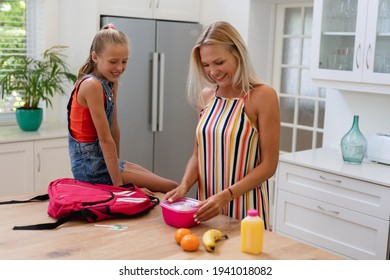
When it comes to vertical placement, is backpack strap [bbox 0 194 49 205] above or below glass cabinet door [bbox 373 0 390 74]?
below

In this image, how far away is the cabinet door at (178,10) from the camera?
4.21m

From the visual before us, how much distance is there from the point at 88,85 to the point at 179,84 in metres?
2.17

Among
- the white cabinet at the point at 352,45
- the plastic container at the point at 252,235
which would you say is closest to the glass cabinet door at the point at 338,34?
the white cabinet at the point at 352,45

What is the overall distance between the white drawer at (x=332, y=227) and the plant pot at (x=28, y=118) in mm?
1818

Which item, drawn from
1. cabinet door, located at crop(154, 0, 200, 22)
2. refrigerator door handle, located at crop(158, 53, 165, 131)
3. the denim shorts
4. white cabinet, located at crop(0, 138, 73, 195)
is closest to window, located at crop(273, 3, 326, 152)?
cabinet door, located at crop(154, 0, 200, 22)

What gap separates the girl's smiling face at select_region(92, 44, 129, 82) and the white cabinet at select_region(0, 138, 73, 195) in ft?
5.22

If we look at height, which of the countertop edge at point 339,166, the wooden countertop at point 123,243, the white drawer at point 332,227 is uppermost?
the countertop edge at point 339,166

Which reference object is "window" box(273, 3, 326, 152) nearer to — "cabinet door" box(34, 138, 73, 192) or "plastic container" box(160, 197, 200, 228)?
"cabinet door" box(34, 138, 73, 192)

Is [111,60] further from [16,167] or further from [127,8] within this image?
[127,8]

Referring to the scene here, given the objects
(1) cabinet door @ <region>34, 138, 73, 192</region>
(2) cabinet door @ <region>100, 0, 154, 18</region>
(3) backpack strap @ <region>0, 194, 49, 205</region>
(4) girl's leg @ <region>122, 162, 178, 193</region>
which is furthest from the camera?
(2) cabinet door @ <region>100, 0, 154, 18</region>

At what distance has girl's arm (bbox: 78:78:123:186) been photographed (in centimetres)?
220

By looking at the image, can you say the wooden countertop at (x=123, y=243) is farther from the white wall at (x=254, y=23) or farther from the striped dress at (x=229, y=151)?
the white wall at (x=254, y=23)

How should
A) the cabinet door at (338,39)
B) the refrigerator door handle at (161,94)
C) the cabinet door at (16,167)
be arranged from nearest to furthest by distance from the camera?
the cabinet door at (338,39) → the cabinet door at (16,167) → the refrigerator door handle at (161,94)
